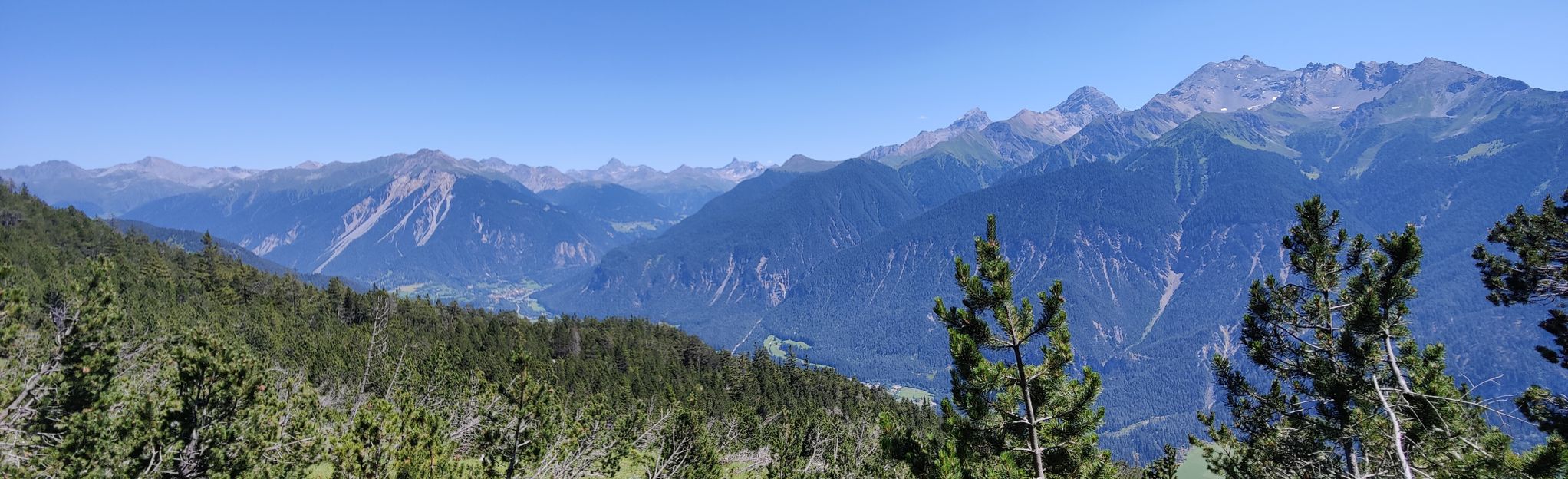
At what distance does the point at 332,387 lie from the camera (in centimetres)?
5278

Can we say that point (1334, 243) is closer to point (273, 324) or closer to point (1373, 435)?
point (1373, 435)

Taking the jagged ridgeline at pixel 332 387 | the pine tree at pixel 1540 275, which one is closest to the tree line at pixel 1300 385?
the pine tree at pixel 1540 275

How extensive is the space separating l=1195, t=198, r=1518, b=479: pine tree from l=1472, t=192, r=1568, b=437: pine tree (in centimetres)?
448

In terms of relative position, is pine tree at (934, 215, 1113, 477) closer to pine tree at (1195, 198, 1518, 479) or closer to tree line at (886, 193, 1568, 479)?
tree line at (886, 193, 1568, 479)

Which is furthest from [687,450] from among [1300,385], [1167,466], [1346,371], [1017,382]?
[1346,371]

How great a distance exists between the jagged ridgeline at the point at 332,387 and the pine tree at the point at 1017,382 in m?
2.68

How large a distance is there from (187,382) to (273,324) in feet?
226

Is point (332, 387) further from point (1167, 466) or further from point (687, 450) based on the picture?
point (1167, 466)

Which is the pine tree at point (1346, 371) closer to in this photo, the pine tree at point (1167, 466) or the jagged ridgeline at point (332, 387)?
the pine tree at point (1167, 466)

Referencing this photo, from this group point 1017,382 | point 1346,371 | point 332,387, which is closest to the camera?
point 1017,382

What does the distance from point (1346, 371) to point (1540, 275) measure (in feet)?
34.1

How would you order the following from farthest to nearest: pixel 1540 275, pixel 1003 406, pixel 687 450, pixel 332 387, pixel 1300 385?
pixel 332 387 < pixel 687 450 < pixel 1540 275 < pixel 1300 385 < pixel 1003 406

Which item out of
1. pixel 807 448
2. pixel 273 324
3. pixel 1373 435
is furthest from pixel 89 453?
pixel 273 324

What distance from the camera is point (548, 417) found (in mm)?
22688
